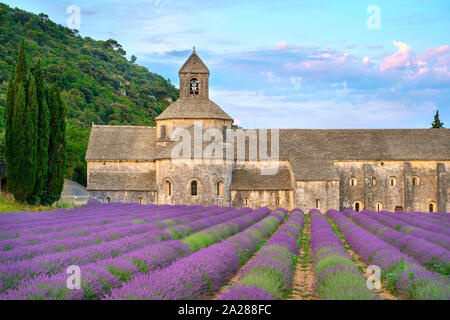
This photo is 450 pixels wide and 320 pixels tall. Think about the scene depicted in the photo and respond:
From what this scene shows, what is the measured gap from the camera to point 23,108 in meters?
28.5

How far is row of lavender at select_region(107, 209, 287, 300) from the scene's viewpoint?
23.4ft

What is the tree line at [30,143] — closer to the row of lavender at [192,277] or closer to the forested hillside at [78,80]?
the row of lavender at [192,277]

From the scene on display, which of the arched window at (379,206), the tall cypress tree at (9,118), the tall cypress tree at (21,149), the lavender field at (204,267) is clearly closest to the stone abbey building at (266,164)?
the arched window at (379,206)

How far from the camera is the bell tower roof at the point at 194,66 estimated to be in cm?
4334

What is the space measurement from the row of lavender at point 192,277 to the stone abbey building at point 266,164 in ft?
78.7

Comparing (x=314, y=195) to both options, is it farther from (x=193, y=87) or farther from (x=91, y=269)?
(x=91, y=269)

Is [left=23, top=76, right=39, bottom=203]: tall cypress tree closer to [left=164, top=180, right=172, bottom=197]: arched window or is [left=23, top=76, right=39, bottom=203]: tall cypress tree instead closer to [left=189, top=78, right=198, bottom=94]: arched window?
[left=164, top=180, right=172, bottom=197]: arched window

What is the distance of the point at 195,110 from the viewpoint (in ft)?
136

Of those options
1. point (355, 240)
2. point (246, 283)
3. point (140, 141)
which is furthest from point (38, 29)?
point (246, 283)

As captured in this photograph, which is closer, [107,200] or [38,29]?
[107,200]

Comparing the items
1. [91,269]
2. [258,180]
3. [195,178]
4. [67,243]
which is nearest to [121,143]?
[195,178]

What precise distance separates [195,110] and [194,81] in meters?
3.37
